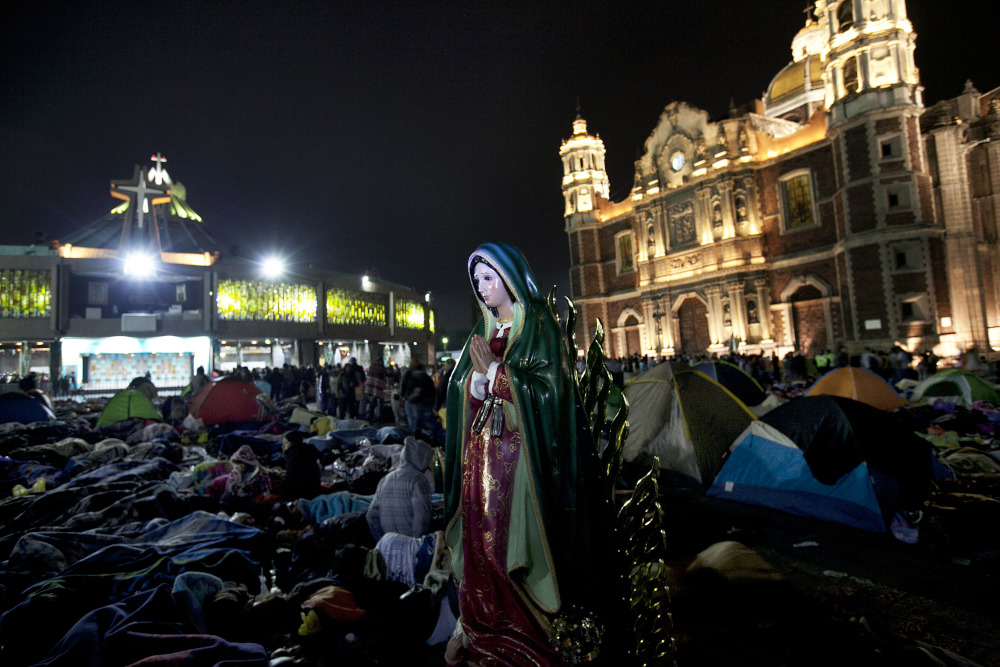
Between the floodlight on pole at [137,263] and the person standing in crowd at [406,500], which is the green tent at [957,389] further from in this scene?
the floodlight on pole at [137,263]

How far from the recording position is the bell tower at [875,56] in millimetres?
20609

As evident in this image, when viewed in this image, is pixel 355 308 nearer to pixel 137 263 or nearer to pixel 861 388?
pixel 137 263

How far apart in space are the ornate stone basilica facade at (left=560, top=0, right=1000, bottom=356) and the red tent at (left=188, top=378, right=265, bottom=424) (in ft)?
76.1

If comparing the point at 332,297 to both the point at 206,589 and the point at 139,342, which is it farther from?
the point at 206,589

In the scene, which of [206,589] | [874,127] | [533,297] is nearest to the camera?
[533,297]

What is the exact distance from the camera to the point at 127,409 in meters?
10.8

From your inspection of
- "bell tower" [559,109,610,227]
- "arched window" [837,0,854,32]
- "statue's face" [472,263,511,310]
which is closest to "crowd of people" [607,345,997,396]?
"statue's face" [472,263,511,310]

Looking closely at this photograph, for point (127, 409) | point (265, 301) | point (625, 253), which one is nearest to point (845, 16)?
point (625, 253)

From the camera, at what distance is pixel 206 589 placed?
3.47 m

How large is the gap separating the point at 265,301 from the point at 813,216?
31.3 meters

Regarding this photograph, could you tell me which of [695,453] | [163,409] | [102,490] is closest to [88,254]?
[163,409]

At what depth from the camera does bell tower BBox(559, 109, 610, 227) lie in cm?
3600

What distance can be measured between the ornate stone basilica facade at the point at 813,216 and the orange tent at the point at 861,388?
1456 centimetres

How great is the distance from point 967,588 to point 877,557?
0.65 metres
